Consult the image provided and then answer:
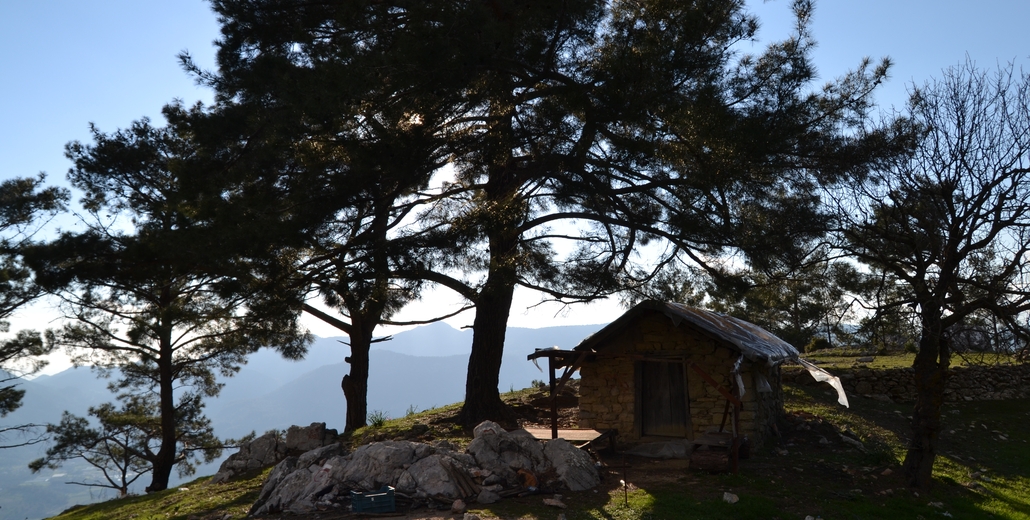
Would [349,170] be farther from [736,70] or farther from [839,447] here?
[839,447]

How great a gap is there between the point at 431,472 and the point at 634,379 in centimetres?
520

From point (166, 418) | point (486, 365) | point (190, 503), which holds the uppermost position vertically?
point (486, 365)

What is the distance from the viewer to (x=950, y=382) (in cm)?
Answer: 1716

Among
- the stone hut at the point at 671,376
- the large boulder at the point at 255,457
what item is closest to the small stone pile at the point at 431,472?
the stone hut at the point at 671,376

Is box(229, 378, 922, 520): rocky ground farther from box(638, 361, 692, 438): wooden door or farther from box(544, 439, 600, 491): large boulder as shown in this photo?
box(638, 361, 692, 438): wooden door

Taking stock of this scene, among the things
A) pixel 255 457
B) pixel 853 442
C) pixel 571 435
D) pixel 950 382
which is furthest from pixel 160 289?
pixel 950 382

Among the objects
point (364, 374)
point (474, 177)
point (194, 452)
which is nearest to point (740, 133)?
point (474, 177)

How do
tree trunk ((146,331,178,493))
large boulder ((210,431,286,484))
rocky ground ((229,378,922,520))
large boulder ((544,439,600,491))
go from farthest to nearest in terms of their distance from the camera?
1. tree trunk ((146,331,178,493))
2. large boulder ((210,431,286,484))
3. large boulder ((544,439,600,491))
4. rocky ground ((229,378,922,520))

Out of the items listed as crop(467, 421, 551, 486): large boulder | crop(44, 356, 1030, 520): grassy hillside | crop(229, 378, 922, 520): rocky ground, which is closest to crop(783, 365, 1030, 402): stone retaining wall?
crop(44, 356, 1030, 520): grassy hillside

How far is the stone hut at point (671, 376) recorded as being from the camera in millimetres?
11586

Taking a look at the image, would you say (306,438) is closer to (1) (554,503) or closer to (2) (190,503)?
(2) (190,503)

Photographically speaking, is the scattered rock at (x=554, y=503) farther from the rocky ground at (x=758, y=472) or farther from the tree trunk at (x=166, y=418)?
the tree trunk at (x=166, y=418)

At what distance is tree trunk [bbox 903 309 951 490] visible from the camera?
920 centimetres

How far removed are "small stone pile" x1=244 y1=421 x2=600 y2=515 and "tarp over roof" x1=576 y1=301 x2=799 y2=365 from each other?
2.92m
